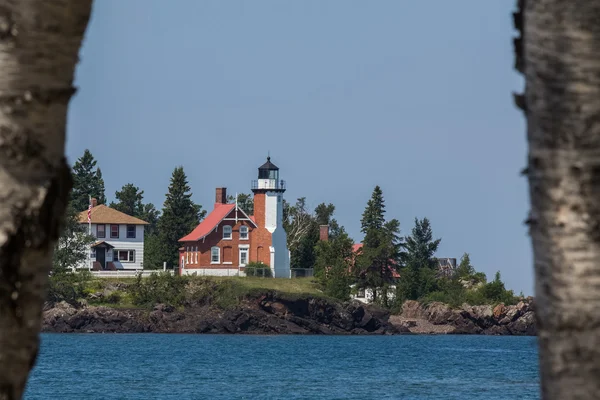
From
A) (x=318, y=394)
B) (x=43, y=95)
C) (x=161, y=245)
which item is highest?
(x=161, y=245)

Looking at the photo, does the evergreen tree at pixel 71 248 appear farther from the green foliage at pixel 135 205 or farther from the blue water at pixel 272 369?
the green foliage at pixel 135 205

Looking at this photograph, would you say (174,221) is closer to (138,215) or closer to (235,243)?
(235,243)

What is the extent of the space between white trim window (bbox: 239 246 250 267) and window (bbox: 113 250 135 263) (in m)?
11.1

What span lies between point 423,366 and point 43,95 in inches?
2642

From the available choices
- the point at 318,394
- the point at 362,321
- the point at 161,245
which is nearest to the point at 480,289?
the point at 362,321

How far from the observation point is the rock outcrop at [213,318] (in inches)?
3541

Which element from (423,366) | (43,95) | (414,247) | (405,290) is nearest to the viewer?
(43,95)

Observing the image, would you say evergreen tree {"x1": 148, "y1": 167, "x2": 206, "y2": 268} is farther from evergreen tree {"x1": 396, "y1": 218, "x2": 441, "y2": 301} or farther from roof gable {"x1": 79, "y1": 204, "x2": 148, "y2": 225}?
evergreen tree {"x1": 396, "y1": 218, "x2": 441, "y2": 301}

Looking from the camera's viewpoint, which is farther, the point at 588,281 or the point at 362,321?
the point at 362,321

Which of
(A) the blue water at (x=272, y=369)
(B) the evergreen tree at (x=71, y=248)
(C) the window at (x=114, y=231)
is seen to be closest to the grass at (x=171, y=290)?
(B) the evergreen tree at (x=71, y=248)

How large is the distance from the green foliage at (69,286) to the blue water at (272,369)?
350 cm

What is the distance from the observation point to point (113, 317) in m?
90.6

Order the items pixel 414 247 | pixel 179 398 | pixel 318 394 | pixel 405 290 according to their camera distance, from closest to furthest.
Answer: pixel 179 398
pixel 318 394
pixel 405 290
pixel 414 247

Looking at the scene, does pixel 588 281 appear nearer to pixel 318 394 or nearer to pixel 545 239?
pixel 545 239
